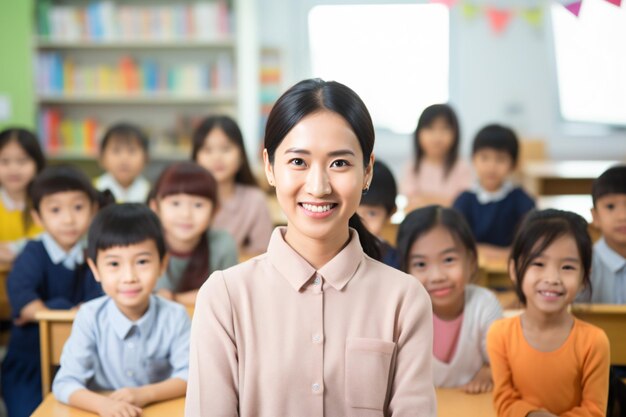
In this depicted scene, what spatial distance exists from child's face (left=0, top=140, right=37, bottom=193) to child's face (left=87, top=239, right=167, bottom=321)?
1878 mm

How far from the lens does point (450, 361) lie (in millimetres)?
2373

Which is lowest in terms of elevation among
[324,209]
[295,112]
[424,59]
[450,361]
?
[450,361]

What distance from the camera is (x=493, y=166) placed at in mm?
4188

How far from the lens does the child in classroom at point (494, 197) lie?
4145 millimetres

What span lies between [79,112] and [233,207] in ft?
12.0

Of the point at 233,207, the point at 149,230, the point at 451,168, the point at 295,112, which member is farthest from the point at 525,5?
the point at 295,112

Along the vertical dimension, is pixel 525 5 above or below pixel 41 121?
above

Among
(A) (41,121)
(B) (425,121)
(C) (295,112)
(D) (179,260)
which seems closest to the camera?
(C) (295,112)

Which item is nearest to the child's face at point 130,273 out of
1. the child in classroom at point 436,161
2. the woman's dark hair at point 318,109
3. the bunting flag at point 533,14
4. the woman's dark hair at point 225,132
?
the woman's dark hair at point 318,109

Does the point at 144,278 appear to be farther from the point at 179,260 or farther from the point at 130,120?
the point at 130,120

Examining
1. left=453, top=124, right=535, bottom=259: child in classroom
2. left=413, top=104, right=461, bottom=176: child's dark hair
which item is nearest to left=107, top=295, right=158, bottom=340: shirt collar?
left=453, top=124, right=535, bottom=259: child in classroom

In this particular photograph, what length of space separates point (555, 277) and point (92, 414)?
1232 mm

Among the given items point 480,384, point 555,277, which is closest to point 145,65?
point 480,384

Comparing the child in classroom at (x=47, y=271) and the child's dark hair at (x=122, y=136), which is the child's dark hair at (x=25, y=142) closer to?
the child's dark hair at (x=122, y=136)
